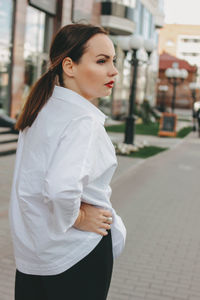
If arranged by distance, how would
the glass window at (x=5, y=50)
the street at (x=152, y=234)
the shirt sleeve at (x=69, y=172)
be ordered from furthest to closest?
the glass window at (x=5, y=50), the street at (x=152, y=234), the shirt sleeve at (x=69, y=172)

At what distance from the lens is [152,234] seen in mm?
5949

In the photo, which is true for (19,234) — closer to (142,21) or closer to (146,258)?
(146,258)

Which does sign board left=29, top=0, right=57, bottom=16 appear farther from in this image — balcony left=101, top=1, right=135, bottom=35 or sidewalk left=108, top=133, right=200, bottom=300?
sidewalk left=108, top=133, right=200, bottom=300

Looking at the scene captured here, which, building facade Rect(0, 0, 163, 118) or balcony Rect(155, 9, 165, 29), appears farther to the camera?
balcony Rect(155, 9, 165, 29)

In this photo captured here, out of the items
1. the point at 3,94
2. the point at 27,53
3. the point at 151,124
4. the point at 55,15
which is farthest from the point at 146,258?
the point at 151,124

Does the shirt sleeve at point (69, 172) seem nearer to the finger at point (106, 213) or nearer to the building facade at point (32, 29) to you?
the finger at point (106, 213)

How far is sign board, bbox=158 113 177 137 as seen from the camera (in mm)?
21438

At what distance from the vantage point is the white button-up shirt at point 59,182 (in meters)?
1.56

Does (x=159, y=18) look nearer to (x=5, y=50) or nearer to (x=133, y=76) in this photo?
(x=5, y=50)

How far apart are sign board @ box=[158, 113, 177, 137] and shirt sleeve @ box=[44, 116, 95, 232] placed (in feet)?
65.6

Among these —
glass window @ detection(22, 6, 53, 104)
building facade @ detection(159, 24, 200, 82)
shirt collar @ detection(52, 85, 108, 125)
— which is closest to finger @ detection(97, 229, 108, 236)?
shirt collar @ detection(52, 85, 108, 125)

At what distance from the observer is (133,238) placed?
5707 millimetres

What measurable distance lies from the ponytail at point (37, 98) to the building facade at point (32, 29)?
426 inches

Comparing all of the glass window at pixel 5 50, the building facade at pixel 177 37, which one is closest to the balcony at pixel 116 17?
the glass window at pixel 5 50
